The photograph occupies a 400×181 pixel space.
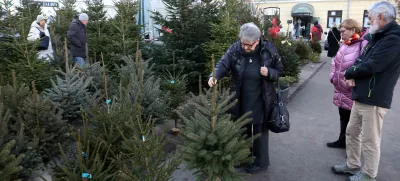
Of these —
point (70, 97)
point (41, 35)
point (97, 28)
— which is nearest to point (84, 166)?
point (70, 97)

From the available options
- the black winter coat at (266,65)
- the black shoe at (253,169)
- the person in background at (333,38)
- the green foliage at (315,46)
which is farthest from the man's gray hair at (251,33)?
the green foliage at (315,46)

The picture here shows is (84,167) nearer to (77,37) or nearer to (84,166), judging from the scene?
(84,166)

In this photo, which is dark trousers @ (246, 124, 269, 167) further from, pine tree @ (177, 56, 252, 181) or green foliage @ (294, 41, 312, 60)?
green foliage @ (294, 41, 312, 60)

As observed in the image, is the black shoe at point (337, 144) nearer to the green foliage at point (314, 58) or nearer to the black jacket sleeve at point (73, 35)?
the black jacket sleeve at point (73, 35)

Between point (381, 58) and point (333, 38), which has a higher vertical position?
point (333, 38)

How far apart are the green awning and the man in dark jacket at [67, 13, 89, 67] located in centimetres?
2674

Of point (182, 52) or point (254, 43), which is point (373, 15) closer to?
point (254, 43)

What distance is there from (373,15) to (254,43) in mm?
1226

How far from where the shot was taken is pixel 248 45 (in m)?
3.40

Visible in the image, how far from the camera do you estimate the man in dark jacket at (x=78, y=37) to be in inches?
294

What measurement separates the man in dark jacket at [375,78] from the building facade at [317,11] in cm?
2557

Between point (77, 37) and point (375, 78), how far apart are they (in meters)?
6.60

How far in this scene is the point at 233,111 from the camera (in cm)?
372

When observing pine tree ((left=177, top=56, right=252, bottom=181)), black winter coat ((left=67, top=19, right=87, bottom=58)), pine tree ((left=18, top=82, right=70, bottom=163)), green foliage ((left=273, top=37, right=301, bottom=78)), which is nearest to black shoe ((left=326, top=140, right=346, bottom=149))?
pine tree ((left=177, top=56, right=252, bottom=181))
